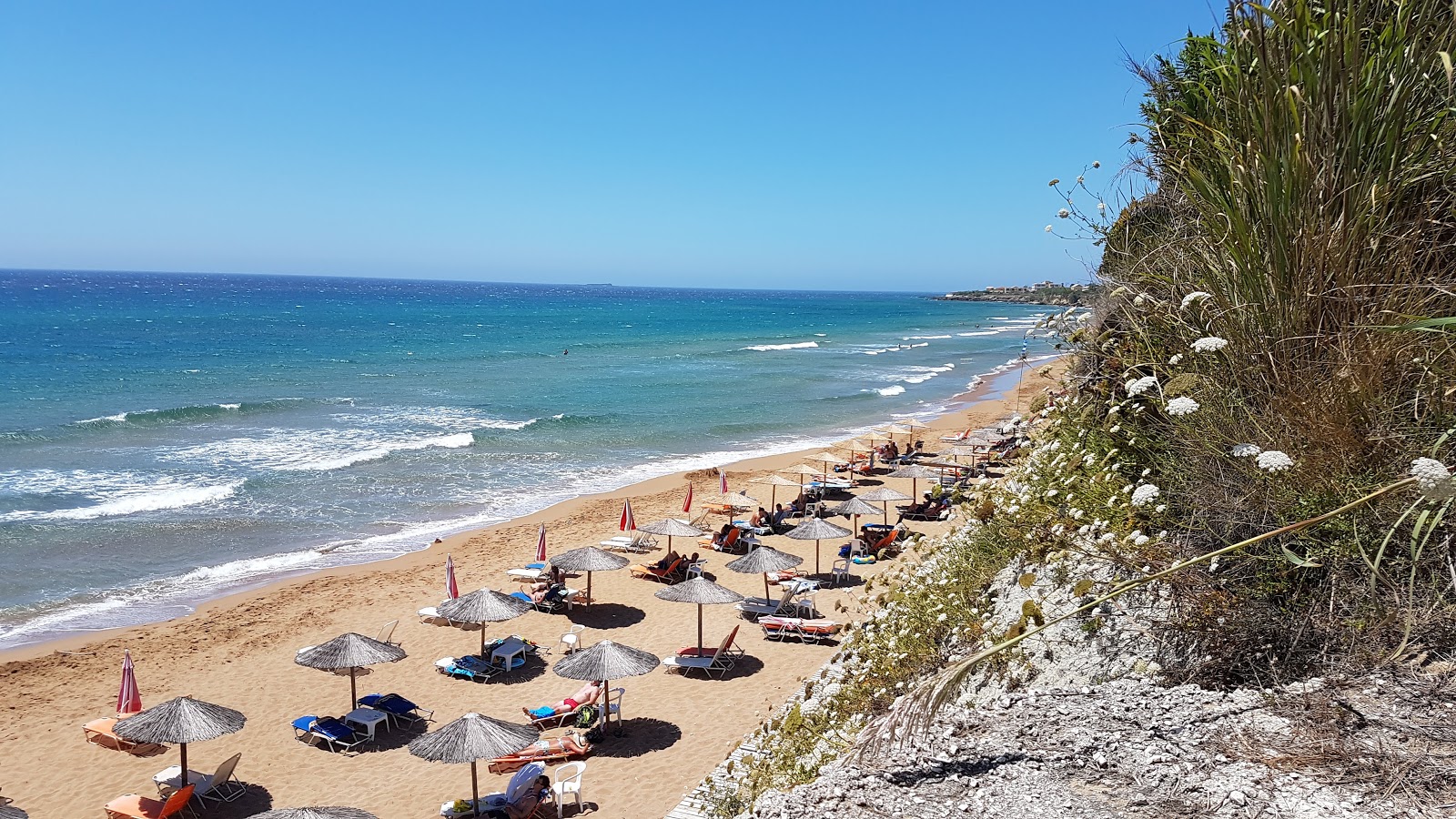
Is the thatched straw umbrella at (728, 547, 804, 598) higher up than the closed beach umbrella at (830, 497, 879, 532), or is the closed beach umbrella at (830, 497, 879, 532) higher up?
the closed beach umbrella at (830, 497, 879, 532)

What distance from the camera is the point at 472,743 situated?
29.1ft

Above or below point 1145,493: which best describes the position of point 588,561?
below

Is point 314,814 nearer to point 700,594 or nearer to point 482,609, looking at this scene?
point 482,609

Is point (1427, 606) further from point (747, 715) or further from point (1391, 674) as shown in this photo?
point (747, 715)

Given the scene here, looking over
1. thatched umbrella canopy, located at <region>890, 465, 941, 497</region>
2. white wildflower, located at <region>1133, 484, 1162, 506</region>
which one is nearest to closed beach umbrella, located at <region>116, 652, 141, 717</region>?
white wildflower, located at <region>1133, 484, 1162, 506</region>

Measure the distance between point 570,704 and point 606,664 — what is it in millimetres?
977

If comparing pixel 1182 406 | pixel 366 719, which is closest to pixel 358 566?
pixel 366 719

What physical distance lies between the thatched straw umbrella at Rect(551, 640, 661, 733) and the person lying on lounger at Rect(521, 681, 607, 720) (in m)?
0.15

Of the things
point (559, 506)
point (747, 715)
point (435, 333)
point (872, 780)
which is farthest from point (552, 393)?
point (435, 333)

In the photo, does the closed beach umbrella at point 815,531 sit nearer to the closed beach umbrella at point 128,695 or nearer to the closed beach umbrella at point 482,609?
the closed beach umbrella at point 482,609

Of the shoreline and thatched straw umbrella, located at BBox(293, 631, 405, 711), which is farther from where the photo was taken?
the shoreline

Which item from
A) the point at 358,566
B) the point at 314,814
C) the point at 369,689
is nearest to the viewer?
the point at 314,814

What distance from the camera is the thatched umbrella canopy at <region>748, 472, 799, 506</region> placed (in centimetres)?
2198

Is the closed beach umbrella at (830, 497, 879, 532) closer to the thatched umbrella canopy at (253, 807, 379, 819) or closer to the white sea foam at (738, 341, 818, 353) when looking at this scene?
the thatched umbrella canopy at (253, 807, 379, 819)
